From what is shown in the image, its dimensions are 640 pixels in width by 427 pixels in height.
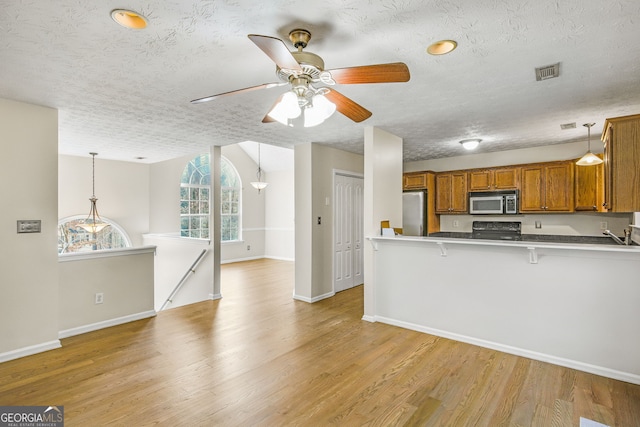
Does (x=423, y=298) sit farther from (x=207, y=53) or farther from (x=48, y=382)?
(x=48, y=382)

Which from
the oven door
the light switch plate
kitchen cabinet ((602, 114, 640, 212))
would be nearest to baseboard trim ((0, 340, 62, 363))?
the light switch plate

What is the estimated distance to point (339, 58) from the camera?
2.22 m

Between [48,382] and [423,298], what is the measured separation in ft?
11.6

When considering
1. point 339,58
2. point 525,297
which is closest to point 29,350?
point 339,58

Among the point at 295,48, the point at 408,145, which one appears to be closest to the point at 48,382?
the point at 295,48

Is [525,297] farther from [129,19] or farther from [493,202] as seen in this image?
[129,19]

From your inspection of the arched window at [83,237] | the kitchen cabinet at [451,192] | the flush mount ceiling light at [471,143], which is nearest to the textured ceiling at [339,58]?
the flush mount ceiling light at [471,143]

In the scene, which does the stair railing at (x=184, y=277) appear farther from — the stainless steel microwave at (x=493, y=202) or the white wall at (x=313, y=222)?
the stainless steel microwave at (x=493, y=202)

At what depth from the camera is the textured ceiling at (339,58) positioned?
1.70 meters

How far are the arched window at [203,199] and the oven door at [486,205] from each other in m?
5.41

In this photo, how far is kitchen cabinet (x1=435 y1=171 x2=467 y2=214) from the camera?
5.89m

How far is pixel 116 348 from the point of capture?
3.22 meters

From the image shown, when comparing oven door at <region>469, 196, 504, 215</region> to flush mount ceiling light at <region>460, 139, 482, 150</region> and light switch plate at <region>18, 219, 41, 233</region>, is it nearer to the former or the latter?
flush mount ceiling light at <region>460, 139, 482, 150</region>

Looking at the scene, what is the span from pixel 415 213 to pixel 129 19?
523cm
